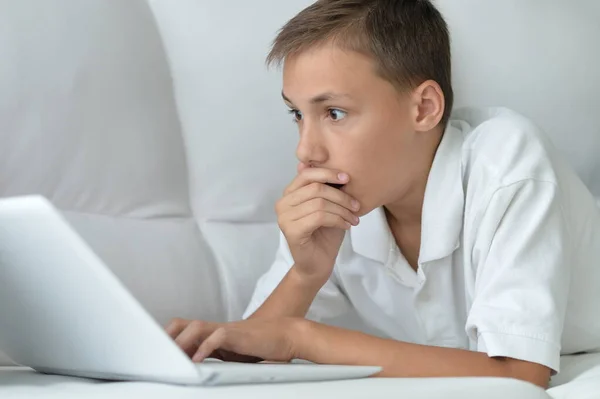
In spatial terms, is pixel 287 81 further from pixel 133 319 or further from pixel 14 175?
pixel 133 319

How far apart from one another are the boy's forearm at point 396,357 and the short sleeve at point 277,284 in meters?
0.40

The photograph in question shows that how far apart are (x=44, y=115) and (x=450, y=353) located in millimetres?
698

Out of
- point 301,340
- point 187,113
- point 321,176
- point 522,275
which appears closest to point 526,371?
point 522,275

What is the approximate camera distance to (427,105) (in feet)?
4.48

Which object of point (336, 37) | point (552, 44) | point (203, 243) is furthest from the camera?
point (552, 44)

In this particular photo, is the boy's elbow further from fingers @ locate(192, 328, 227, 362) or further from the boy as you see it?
fingers @ locate(192, 328, 227, 362)

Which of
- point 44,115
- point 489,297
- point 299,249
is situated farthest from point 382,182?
point 44,115

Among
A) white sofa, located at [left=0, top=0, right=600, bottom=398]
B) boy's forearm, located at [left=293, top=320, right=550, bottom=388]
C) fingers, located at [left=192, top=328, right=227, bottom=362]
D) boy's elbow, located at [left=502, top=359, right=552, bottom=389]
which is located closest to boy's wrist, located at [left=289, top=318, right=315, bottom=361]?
boy's forearm, located at [left=293, top=320, right=550, bottom=388]

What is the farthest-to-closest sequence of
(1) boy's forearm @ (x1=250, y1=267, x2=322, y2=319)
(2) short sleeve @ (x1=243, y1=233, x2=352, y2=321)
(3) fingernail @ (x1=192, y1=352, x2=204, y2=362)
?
(2) short sleeve @ (x1=243, y1=233, x2=352, y2=321)
(1) boy's forearm @ (x1=250, y1=267, x2=322, y2=319)
(3) fingernail @ (x1=192, y1=352, x2=204, y2=362)

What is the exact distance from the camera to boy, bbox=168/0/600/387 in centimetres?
109

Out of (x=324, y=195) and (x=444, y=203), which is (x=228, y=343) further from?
(x=444, y=203)

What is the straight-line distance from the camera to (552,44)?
1.72 m

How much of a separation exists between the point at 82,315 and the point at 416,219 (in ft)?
2.46

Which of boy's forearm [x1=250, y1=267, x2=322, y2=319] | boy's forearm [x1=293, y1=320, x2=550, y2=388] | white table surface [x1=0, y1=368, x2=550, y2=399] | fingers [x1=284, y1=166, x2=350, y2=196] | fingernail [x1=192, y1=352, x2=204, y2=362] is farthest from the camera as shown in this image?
boy's forearm [x1=250, y1=267, x2=322, y2=319]
